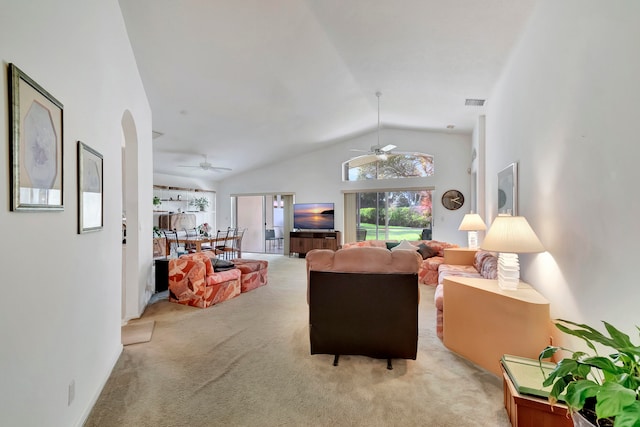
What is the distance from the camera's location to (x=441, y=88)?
437 centimetres

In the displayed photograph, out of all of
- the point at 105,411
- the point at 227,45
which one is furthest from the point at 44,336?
the point at 227,45

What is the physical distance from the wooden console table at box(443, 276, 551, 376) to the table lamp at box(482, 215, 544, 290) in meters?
0.12

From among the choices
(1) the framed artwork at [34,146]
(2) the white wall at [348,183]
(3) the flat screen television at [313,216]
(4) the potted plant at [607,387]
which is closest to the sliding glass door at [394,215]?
(2) the white wall at [348,183]

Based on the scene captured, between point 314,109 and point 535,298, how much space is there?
4601 millimetres

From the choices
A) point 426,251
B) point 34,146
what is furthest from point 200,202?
point 34,146

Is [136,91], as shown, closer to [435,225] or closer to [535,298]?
[535,298]

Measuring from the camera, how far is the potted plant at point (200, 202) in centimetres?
892

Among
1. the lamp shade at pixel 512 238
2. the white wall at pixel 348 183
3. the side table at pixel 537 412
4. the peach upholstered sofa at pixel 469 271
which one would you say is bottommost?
the side table at pixel 537 412

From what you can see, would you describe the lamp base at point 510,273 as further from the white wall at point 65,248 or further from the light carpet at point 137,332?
the light carpet at point 137,332

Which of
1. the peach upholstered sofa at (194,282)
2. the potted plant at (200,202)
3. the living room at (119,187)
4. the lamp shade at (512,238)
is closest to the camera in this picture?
the living room at (119,187)

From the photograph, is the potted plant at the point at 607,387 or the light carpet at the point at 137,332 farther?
the light carpet at the point at 137,332

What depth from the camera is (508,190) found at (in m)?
3.59

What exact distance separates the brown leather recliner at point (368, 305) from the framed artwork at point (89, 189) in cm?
164

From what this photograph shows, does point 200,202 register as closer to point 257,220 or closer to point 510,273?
point 257,220
